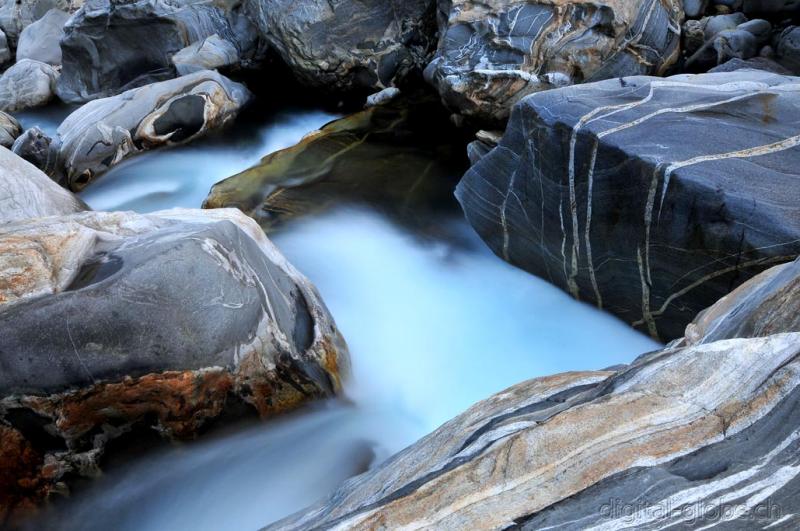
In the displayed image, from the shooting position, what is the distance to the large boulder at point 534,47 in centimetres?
712

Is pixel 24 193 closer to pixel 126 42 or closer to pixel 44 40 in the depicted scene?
pixel 126 42

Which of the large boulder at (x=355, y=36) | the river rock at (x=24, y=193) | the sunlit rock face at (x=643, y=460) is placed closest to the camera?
the sunlit rock face at (x=643, y=460)

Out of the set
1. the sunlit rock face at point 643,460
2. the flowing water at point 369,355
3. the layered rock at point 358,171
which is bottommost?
the flowing water at point 369,355

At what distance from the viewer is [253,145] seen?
8.07 m

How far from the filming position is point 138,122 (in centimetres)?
758

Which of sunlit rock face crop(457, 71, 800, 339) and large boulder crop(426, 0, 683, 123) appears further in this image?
large boulder crop(426, 0, 683, 123)

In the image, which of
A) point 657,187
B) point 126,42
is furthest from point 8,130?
point 657,187

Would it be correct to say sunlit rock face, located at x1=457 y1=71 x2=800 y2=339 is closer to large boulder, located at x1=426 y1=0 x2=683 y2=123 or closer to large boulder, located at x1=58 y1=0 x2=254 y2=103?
large boulder, located at x1=426 y1=0 x2=683 y2=123

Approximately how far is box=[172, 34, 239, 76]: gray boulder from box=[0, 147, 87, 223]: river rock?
17.0 ft

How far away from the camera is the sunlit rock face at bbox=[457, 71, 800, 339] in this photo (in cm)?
351

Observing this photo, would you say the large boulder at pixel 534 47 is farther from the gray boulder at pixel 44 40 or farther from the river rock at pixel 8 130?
the gray boulder at pixel 44 40

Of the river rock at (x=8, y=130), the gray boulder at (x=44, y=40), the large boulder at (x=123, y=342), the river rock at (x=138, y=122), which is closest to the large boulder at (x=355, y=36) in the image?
the river rock at (x=138, y=122)

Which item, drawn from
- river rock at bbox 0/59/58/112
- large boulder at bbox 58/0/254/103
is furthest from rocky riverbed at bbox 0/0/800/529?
river rock at bbox 0/59/58/112

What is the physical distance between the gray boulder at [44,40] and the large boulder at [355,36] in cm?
517
